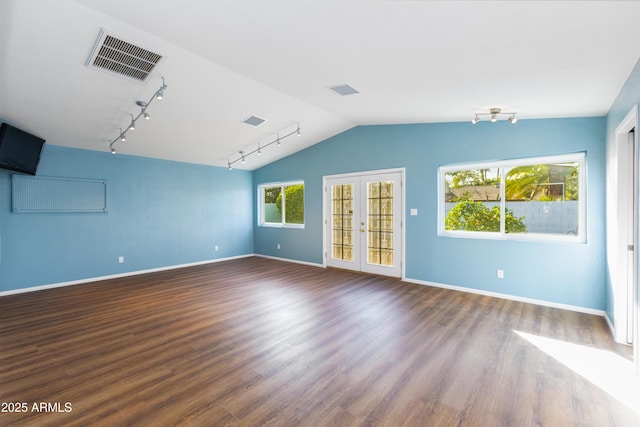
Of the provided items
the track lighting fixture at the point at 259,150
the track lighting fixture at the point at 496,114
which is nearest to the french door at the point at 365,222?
the track lighting fixture at the point at 259,150

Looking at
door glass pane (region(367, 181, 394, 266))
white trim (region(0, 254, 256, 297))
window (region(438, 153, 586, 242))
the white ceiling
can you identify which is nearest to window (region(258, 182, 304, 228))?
white trim (region(0, 254, 256, 297))

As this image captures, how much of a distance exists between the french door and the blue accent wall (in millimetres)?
2833

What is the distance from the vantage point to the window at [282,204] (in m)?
7.50

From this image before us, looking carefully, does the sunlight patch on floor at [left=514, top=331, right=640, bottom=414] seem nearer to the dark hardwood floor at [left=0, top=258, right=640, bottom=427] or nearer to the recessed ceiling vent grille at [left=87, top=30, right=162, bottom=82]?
the dark hardwood floor at [left=0, top=258, right=640, bottom=427]

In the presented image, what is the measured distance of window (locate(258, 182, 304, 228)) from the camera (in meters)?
7.50

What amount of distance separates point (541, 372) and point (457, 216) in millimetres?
2890

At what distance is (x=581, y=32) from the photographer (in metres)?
2.04

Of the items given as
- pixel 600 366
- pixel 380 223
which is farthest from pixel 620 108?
pixel 380 223

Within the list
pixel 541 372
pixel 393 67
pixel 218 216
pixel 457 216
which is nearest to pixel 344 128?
pixel 457 216

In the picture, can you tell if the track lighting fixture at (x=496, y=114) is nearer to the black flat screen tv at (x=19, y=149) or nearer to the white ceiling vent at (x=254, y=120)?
the white ceiling vent at (x=254, y=120)

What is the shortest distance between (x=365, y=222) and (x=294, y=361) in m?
3.86

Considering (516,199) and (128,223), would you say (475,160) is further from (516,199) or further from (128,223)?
(128,223)

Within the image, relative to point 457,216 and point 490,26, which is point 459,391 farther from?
point 457,216

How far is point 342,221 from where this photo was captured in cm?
656
